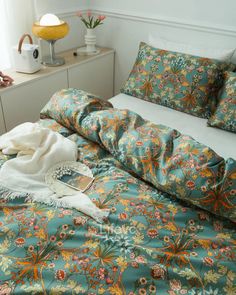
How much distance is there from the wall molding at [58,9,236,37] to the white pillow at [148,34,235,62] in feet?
0.43

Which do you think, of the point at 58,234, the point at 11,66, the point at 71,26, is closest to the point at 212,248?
the point at 58,234

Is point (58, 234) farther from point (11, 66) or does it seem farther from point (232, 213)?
point (11, 66)

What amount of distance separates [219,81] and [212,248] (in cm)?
125

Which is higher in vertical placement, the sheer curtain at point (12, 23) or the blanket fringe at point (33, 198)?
the sheer curtain at point (12, 23)

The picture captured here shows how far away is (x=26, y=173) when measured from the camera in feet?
3.95

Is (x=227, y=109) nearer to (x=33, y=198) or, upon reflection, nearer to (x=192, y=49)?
(x=192, y=49)

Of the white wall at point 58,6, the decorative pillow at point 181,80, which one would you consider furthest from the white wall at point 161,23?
the decorative pillow at point 181,80

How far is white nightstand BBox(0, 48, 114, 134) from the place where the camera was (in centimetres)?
200

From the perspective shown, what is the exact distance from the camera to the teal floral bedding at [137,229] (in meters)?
0.86

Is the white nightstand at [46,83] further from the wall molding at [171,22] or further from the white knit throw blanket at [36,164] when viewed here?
the white knit throw blanket at [36,164]

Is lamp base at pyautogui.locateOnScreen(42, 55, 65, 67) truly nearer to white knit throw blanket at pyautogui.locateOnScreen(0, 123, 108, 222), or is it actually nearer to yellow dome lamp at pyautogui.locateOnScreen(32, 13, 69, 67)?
yellow dome lamp at pyautogui.locateOnScreen(32, 13, 69, 67)

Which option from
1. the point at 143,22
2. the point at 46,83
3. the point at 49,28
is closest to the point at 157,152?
the point at 46,83

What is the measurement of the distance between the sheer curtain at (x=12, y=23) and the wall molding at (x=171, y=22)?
0.32 meters

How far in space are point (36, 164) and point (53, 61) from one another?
4.39 ft
